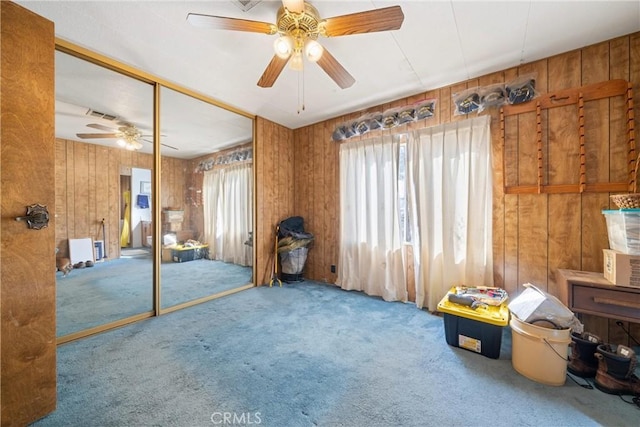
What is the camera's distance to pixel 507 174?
2.44 metres

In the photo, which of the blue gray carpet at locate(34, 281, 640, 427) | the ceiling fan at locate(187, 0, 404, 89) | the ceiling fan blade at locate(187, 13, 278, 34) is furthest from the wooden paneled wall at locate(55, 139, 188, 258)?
the ceiling fan at locate(187, 0, 404, 89)

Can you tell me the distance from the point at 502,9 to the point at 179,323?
3.89 meters

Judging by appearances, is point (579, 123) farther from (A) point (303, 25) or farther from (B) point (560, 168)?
(A) point (303, 25)

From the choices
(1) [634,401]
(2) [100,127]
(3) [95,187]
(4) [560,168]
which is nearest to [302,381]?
(1) [634,401]

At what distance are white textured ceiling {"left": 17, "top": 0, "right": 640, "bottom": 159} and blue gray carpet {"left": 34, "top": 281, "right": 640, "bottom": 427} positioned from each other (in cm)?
259

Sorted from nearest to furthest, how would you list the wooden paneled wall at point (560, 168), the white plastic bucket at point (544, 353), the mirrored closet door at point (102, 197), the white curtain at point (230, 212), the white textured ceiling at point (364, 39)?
the white plastic bucket at point (544, 353) → the white textured ceiling at point (364, 39) → the wooden paneled wall at point (560, 168) → the mirrored closet door at point (102, 197) → the white curtain at point (230, 212)

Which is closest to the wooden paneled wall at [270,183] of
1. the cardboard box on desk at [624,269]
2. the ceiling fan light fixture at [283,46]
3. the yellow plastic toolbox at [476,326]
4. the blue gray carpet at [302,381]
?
the blue gray carpet at [302,381]

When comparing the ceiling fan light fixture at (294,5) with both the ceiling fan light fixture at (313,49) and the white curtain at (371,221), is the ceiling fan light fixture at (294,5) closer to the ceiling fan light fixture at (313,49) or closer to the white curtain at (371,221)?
the ceiling fan light fixture at (313,49)

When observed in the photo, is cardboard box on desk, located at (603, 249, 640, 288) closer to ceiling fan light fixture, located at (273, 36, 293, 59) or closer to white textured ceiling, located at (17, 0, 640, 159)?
white textured ceiling, located at (17, 0, 640, 159)

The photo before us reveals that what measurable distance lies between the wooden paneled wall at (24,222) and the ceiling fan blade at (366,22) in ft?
5.53

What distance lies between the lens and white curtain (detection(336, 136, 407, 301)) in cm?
311

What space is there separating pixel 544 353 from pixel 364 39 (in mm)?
2683

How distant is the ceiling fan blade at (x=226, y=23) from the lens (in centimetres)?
149

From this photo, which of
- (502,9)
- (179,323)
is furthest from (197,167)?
(502,9)
